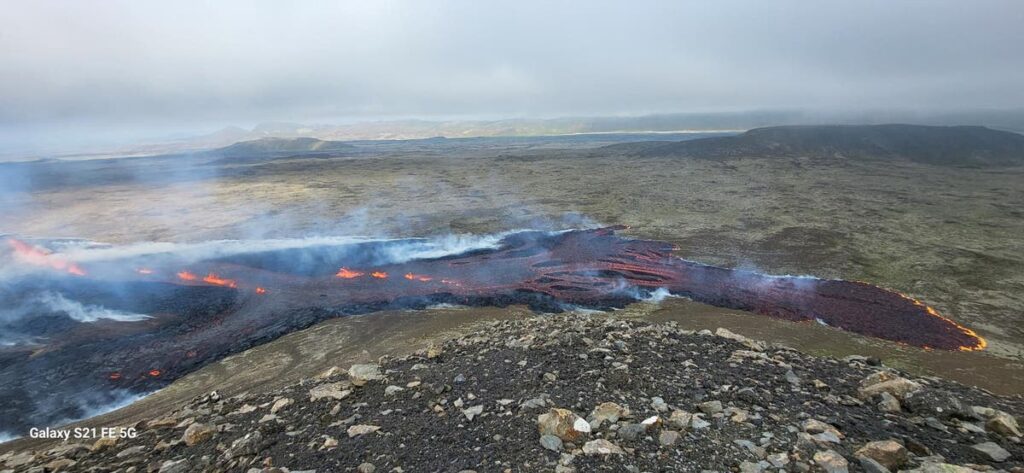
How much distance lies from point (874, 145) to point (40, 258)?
11278 cm

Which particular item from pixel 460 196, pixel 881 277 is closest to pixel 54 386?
pixel 881 277

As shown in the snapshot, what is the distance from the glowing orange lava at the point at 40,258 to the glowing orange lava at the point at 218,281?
7.39m

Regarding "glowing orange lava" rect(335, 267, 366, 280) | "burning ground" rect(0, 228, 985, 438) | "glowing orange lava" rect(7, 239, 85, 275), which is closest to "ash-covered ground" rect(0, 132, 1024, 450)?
"burning ground" rect(0, 228, 985, 438)

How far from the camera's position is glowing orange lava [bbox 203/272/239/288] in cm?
2239

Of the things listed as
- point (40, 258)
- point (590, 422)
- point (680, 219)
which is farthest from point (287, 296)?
point (680, 219)

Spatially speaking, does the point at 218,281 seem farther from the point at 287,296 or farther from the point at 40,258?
the point at 40,258

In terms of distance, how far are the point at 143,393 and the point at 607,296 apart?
16.2 meters

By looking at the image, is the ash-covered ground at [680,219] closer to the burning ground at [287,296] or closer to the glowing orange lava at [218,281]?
the burning ground at [287,296]

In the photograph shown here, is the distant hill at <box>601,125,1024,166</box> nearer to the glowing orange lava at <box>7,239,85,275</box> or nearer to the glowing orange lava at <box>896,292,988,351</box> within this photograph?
the glowing orange lava at <box>896,292,988,351</box>

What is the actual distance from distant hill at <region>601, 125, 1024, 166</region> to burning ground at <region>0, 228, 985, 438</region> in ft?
237

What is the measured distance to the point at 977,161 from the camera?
77.2 meters

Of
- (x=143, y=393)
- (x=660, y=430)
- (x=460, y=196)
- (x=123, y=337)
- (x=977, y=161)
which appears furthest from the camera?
(x=977, y=161)

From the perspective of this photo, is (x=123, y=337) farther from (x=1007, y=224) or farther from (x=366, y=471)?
(x=1007, y=224)

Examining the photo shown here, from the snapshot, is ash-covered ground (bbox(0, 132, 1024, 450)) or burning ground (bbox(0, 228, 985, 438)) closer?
burning ground (bbox(0, 228, 985, 438))
